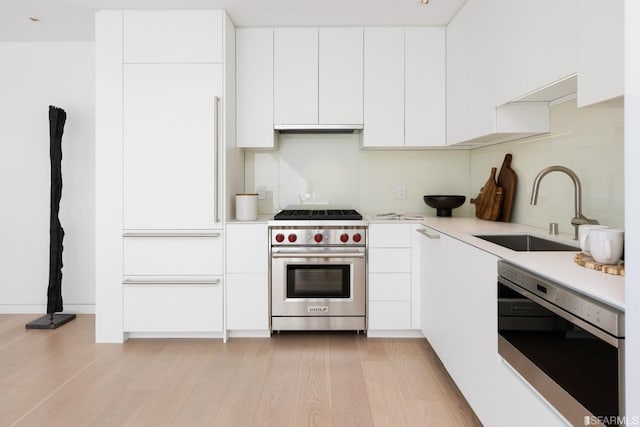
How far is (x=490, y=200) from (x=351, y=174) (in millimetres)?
1197

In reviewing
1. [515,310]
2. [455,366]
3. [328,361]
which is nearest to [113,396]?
[328,361]

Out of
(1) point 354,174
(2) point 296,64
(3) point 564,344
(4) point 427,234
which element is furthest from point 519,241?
(2) point 296,64

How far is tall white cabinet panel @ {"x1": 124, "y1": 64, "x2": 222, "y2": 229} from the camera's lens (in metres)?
2.98

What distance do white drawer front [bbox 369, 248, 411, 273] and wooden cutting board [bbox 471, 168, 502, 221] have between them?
24.8 inches

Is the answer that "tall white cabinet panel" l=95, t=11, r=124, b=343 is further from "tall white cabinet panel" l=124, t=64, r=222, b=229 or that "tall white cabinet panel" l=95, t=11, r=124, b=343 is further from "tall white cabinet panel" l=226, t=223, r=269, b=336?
"tall white cabinet panel" l=226, t=223, r=269, b=336

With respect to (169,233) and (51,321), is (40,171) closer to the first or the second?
(51,321)

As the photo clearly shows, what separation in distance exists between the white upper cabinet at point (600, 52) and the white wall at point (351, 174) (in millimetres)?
2186

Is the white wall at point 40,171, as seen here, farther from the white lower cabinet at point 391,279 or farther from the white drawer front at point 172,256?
the white lower cabinet at point 391,279

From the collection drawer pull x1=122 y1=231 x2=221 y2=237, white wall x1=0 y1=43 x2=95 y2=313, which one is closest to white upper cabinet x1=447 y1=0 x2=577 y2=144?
drawer pull x1=122 y1=231 x2=221 y2=237

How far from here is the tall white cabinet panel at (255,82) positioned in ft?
10.7

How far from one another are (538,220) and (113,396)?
263 cm

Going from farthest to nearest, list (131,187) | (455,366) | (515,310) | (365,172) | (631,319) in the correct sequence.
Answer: (365,172) → (131,187) → (455,366) → (515,310) → (631,319)

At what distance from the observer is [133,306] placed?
3.02 metres

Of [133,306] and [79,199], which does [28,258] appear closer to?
[79,199]
